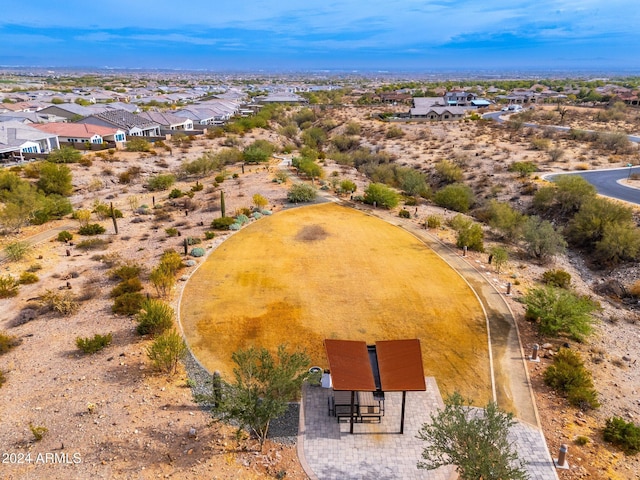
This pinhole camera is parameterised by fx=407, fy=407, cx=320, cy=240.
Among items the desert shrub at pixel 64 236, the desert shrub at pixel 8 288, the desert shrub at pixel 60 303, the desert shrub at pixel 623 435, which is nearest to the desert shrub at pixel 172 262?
the desert shrub at pixel 60 303

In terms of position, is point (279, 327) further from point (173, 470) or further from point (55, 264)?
point (55, 264)

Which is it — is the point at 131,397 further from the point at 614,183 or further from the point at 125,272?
the point at 614,183

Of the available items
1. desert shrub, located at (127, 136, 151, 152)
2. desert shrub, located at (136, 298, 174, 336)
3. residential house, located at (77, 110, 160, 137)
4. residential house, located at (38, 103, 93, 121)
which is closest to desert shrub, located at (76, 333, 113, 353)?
desert shrub, located at (136, 298, 174, 336)

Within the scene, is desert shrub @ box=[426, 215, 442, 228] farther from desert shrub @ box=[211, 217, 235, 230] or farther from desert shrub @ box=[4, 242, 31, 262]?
desert shrub @ box=[4, 242, 31, 262]

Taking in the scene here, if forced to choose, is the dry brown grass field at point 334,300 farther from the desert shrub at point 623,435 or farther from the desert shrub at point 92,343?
the desert shrub at point 623,435

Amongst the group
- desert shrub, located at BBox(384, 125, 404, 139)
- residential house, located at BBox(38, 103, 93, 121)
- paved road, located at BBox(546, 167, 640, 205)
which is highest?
residential house, located at BBox(38, 103, 93, 121)

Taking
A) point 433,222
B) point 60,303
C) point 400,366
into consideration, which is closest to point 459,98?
point 433,222
